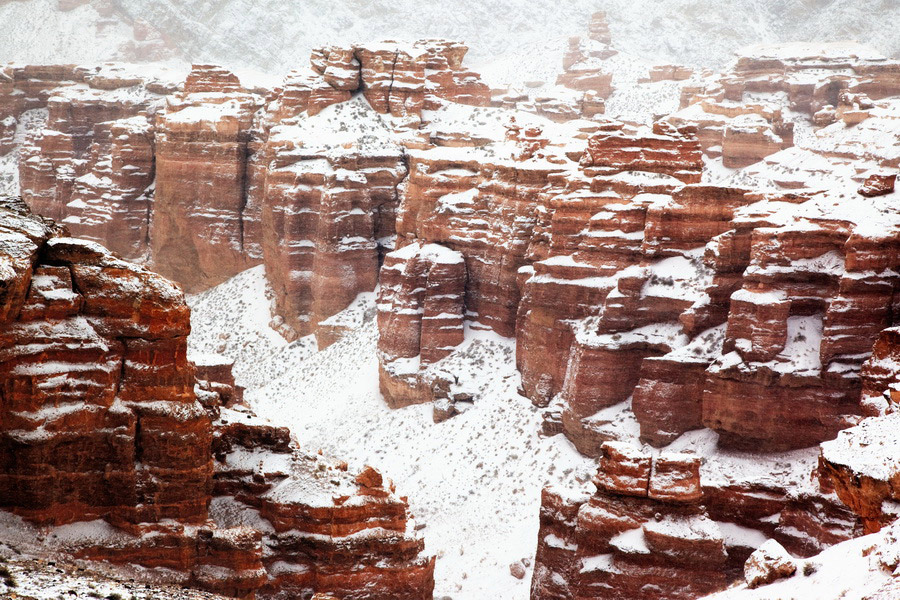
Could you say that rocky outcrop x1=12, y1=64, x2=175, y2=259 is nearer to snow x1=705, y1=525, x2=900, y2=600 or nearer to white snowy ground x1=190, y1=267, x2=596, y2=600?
white snowy ground x1=190, y1=267, x2=596, y2=600

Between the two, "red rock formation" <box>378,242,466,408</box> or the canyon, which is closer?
the canyon

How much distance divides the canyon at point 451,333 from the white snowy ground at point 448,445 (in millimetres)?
263

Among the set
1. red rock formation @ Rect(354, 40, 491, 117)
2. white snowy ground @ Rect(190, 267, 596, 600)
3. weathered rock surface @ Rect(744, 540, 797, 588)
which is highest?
red rock formation @ Rect(354, 40, 491, 117)

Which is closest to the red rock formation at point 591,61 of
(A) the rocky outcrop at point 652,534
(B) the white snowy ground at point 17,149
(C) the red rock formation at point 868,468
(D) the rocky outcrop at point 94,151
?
(D) the rocky outcrop at point 94,151

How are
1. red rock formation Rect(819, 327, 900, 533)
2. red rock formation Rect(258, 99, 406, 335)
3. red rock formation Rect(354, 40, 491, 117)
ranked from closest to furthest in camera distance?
1. red rock formation Rect(819, 327, 900, 533)
2. red rock formation Rect(258, 99, 406, 335)
3. red rock formation Rect(354, 40, 491, 117)

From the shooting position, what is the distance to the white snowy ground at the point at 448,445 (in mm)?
39562

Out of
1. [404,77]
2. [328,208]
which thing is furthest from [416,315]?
[404,77]

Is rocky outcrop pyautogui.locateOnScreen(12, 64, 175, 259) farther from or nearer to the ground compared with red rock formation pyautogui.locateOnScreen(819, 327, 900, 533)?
farther from the ground

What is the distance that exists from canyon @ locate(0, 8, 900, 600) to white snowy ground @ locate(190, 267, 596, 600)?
0.26 metres

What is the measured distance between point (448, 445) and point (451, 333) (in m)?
6.46

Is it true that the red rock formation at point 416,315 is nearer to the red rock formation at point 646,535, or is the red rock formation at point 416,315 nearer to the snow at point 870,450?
the red rock formation at point 646,535

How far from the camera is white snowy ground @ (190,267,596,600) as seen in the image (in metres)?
39.6

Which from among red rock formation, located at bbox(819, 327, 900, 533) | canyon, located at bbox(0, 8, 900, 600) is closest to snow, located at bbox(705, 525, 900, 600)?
canyon, located at bbox(0, 8, 900, 600)

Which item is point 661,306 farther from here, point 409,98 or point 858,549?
point 409,98
